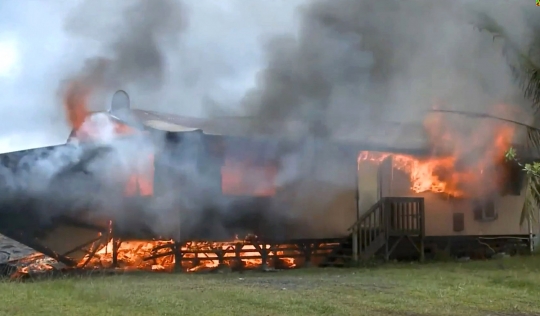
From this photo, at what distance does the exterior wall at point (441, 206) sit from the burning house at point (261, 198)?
0.10 feet

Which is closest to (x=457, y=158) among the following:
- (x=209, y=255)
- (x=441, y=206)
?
(x=441, y=206)

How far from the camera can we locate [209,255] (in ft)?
42.7

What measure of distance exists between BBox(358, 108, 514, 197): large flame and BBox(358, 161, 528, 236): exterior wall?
0.63 feet

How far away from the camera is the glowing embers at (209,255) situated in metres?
12.4

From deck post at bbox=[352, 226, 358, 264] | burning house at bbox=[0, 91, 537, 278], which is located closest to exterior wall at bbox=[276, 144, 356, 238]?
burning house at bbox=[0, 91, 537, 278]

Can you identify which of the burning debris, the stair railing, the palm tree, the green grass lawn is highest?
the palm tree

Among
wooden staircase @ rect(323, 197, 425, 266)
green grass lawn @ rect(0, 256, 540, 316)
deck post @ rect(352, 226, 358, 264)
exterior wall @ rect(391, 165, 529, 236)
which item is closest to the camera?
green grass lawn @ rect(0, 256, 540, 316)

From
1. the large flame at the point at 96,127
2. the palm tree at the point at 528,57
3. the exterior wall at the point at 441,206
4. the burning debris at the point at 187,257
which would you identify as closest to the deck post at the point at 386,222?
the exterior wall at the point at 441,206

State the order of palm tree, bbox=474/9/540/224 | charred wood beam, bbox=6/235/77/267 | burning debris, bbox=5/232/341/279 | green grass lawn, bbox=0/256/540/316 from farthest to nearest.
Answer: burning debris, bbox=5/232/341/279
charred wood beam, bbox=6/235/77/267
palm tree, bbox=474/9/540/224
green grass lawn, bbox=0/256/540/316

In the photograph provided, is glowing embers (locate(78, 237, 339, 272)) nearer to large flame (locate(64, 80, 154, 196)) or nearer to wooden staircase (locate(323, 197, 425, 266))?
wooden staircase (locate(323, 197, 425, 266))

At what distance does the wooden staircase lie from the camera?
45.6ft

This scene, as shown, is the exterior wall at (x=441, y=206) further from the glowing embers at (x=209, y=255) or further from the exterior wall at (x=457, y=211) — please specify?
the glowing embers at (x=209, y=255)

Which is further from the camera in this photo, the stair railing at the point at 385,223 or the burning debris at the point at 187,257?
the stair railing at the point at 385,223

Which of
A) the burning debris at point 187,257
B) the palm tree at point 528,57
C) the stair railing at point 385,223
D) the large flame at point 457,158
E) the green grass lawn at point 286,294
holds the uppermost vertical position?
the palm tree at point 528,57
